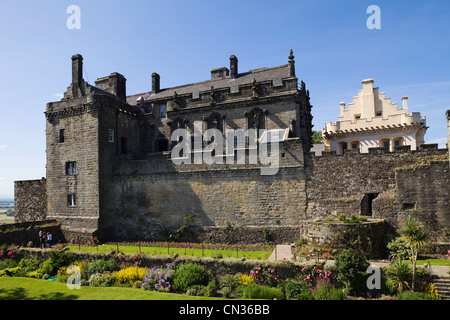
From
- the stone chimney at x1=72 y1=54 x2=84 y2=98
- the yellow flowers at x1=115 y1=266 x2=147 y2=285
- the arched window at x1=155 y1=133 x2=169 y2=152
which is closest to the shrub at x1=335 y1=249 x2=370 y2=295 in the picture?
the yellow flowers at x1=115 y1=266 x2=147 y2=285

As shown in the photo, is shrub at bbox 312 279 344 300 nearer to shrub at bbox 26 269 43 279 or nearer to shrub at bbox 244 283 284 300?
shrub at bbox 244 283 284 300

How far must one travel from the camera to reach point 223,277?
15164 mm

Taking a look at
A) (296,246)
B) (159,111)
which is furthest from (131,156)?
(296,246)

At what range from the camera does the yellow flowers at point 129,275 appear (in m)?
15.4

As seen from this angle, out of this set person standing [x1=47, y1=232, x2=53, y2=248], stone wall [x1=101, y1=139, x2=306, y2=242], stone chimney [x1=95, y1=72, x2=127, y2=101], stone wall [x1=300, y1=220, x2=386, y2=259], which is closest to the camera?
stone wall [x1=300, y1=220, x2=386, y2=259]

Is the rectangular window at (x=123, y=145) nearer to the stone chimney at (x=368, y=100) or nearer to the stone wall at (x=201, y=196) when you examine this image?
the stone wall at (x=201, y=196)

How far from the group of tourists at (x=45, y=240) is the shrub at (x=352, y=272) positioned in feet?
74.2

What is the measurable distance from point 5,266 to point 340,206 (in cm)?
2183

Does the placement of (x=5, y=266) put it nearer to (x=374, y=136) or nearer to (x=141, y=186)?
(x=141, y=186)

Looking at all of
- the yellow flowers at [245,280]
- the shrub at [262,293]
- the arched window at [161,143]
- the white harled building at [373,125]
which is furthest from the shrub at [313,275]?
the arched window at [161,143]

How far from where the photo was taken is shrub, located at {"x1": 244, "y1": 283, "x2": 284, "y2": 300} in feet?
42.0

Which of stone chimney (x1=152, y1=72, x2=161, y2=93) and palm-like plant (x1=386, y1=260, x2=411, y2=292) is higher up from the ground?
stone chimney (x1=152, y1=72, x2=161, y2=93)

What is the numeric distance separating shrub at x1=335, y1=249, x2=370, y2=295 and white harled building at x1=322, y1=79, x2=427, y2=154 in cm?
1904

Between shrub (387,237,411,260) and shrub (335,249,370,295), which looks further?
shrub (387,237,411,260)
